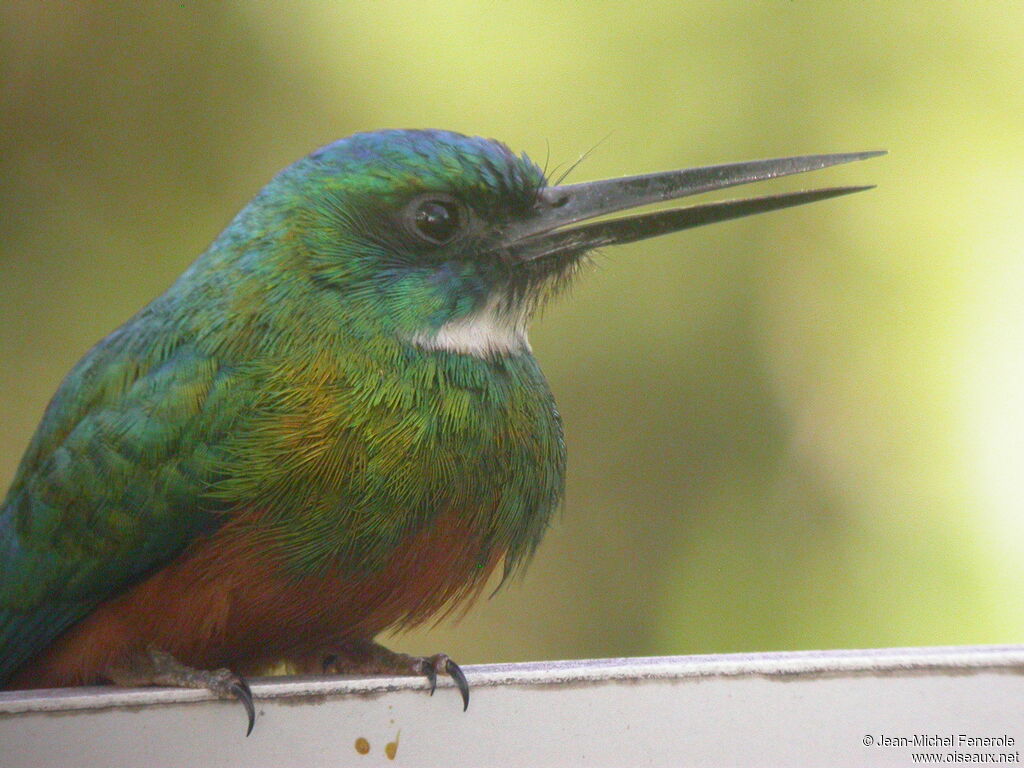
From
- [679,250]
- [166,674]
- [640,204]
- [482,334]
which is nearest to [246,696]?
[166,674]

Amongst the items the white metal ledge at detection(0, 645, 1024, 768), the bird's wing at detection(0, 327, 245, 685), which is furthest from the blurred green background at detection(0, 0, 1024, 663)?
the white metal ledge at detection(0, 645, 1024, 768)

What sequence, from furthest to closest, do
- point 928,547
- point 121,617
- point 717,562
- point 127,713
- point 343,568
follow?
point 717,562 < point 928,547 < point 121,617 < point 343,568 < point 127,713

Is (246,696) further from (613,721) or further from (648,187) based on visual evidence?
(648,187)

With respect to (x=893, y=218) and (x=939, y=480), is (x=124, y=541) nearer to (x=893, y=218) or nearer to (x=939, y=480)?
(x=939, y=480)

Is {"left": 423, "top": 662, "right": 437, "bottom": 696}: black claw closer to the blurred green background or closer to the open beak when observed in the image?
the open beak

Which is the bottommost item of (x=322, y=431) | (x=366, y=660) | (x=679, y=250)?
(x=366, y=660)

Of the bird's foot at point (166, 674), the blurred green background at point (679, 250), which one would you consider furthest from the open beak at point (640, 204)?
the blurred green background at point (679, 250)

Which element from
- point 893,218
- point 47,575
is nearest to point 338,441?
point 47,575
